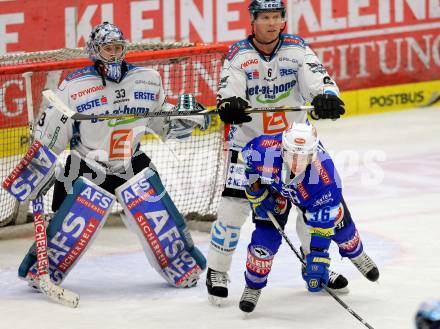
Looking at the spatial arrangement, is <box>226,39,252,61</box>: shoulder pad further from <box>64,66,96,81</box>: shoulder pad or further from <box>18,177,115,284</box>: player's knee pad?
<box>18,177,115,284</box>: player's knee pad

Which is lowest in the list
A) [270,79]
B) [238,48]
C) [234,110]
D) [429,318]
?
[429,318]

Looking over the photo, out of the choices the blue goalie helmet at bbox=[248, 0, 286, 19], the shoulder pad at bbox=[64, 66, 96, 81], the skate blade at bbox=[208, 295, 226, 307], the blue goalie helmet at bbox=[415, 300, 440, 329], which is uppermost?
the blue goalie helmet at bbox=[248, 0, 286, 19]

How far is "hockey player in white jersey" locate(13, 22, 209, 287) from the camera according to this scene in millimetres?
6168

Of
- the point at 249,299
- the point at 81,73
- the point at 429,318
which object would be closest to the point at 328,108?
the point at 249,299

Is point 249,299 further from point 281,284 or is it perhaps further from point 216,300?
point 281,284

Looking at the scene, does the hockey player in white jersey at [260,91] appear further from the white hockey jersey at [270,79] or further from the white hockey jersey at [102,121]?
the white hockey jersey at [102,121]

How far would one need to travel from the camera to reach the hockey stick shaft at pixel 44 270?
5.97 m

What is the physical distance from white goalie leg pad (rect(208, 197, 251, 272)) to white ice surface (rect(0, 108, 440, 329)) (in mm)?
179

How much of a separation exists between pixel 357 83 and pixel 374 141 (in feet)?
4.01

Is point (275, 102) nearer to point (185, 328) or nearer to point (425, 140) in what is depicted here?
point (185, 328)

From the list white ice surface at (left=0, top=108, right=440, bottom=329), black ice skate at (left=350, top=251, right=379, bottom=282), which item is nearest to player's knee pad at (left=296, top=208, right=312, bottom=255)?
white ice surface at (left=0, top=108, right=440, bottom=329)

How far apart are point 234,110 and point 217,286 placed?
0.84 m

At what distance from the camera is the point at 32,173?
20.2ft

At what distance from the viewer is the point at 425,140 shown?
32.6 ft
